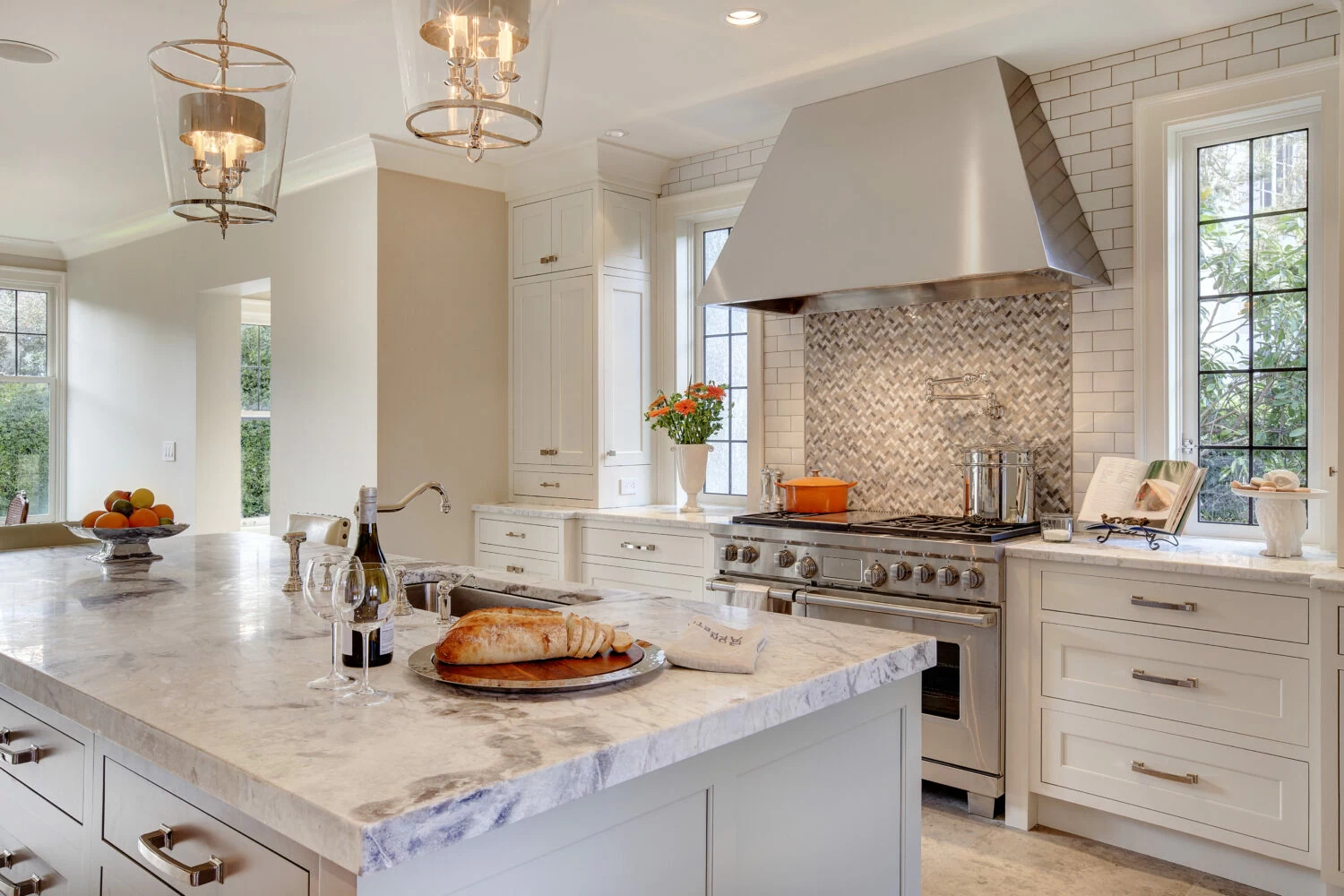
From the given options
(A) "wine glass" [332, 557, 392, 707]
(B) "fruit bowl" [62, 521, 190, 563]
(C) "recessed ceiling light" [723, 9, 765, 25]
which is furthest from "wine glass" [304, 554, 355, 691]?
(C) "recessed ceiling light" [723, 9, 765, 25]

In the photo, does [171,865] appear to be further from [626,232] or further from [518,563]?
[626,232]

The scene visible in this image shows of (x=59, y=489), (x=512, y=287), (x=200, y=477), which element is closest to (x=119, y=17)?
(x=512, y=287)

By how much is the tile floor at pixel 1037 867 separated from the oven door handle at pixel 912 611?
660mm

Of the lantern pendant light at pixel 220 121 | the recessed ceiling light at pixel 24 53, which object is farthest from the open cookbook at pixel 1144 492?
the recessed ceiling light at pixel 24 53

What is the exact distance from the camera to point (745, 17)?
3.21 metres

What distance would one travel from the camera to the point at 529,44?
180 cm

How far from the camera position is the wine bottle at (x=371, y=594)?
4.81 ft

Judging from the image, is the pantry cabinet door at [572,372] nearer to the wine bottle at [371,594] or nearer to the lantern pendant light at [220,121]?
the lantern pendant light at [220,121]

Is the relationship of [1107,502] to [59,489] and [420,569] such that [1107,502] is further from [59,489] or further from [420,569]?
[59,489]

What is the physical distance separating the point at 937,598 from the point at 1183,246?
1.48 metres

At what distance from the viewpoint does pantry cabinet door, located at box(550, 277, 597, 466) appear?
4.62 m

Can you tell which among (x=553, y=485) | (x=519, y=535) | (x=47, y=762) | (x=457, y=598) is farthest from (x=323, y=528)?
(x=47, y=762)

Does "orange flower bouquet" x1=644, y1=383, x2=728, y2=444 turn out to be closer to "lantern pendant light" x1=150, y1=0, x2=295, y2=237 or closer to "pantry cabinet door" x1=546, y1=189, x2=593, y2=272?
"pantry cabinet door" x1=546, y1=189, x2=593, y2=272

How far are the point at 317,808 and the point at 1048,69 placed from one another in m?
3.53
